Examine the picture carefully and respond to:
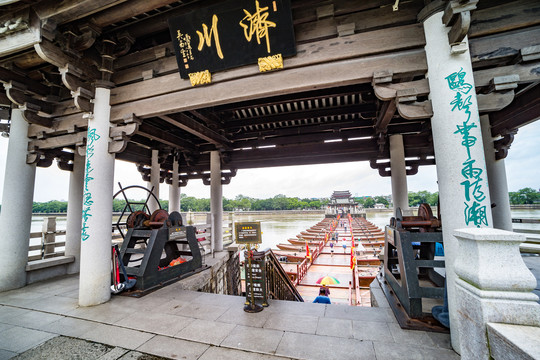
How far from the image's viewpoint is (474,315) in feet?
4.26

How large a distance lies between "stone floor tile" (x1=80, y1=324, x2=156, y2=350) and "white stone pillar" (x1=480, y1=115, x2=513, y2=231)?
8.01 meters

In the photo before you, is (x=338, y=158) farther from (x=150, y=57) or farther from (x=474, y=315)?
(x=474, y=315)

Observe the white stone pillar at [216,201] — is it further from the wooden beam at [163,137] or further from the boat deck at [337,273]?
the boat deck at [337,273]

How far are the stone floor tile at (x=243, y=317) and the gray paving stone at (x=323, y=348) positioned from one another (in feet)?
1.72

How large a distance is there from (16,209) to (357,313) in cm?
695

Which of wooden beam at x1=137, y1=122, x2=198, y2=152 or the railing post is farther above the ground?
wooden beam at x1=137, y1=122, x2=198, y2=152

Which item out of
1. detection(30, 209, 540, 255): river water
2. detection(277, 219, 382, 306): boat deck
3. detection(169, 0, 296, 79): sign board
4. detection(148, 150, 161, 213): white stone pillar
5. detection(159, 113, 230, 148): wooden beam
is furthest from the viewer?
detection(30, 209, 540, 255): river water

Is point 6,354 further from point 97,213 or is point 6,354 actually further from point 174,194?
point 174,194

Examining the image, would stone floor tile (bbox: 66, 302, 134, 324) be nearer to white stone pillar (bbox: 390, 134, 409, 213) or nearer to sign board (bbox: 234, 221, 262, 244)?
sign board (bbox: 234, 221, 262, 244)

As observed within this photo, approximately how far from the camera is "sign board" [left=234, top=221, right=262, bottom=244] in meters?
3.59

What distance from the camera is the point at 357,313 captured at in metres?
3.19

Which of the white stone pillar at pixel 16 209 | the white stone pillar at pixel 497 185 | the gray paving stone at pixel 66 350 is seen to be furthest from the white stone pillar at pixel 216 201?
the white stone pillar at pixel 497 185

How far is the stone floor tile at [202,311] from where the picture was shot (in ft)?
10.8

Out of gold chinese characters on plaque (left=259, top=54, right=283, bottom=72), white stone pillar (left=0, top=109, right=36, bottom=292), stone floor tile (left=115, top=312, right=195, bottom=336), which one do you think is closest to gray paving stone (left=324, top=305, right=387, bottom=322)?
stone floor tile (left=115, top=312, right=195, bottom=336)
